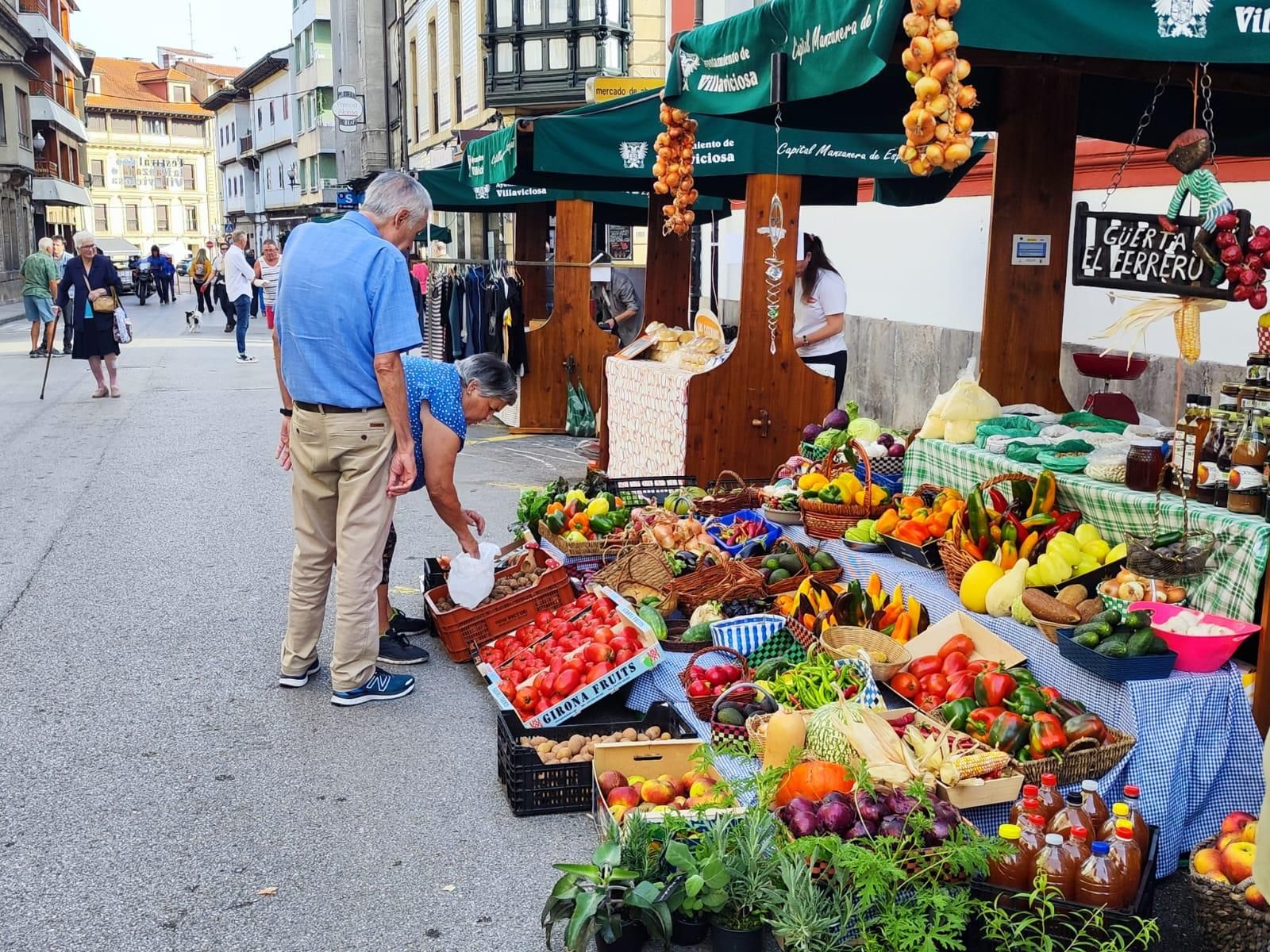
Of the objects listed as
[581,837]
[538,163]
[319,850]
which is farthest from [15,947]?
[538,163]

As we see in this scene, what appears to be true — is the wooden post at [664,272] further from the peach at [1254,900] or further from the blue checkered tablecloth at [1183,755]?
the peach at [1254,900]

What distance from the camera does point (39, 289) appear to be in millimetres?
20750

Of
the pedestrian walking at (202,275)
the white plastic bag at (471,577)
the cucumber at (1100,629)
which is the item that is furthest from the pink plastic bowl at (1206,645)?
the pedestrian walking at (202,275)

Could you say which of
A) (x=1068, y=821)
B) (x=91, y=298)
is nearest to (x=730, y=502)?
(x=1068, y=821)

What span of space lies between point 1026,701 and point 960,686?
319mm

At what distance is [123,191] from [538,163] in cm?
9684

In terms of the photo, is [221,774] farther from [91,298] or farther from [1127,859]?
[91,298]

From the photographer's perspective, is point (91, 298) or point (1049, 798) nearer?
point (1049, 798)

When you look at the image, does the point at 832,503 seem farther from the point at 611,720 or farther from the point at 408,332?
the point at 408,332

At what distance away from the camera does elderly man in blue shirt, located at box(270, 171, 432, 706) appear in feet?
16.8

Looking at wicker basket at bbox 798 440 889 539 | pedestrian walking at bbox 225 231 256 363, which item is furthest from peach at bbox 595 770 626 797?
pedestrian walking at bbox 225 231 256 363

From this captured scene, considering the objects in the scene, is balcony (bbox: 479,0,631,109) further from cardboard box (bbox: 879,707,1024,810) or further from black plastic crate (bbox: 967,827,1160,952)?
black plastic crate (bbox: 967,827,1160,952)

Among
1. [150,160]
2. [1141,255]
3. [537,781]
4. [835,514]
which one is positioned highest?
[150,160]

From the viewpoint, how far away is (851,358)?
14156 mm
